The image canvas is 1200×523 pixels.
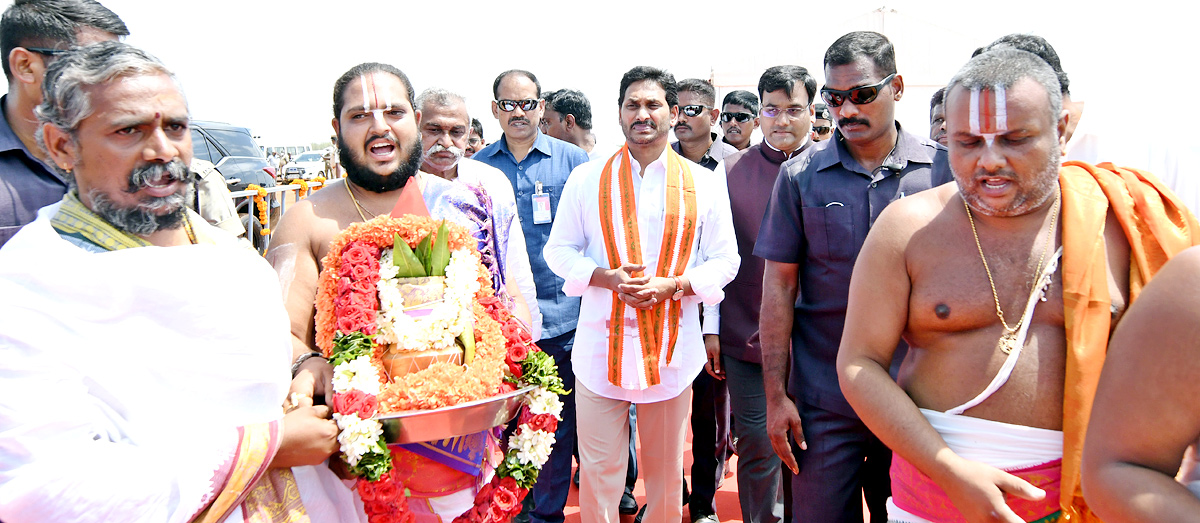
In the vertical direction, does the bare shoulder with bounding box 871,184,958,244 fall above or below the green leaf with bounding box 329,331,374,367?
above

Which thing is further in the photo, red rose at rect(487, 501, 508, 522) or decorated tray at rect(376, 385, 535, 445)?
red rose at rect(487, 501, 508, 522)

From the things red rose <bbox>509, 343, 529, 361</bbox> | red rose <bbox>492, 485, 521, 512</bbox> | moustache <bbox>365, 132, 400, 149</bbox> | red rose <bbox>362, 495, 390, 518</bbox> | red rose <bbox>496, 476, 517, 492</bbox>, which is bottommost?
red rose <bbox>492, 485, 521, 512</bbox>

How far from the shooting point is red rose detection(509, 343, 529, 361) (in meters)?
2.46

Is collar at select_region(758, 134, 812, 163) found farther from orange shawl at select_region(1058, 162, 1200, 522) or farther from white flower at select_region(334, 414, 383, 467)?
white flower at select_region(334, 414, 383, 467)

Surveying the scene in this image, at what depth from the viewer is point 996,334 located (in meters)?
2.13

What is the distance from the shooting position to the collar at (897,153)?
311cm

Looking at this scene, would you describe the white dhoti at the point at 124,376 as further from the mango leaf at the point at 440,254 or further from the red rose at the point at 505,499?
the red rose at the point at 505,499

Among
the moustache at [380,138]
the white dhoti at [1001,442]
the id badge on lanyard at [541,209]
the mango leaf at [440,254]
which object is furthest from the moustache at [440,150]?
the white dhoti at [1001,442]

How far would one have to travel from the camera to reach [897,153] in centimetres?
313

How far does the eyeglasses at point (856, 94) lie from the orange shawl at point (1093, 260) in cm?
107

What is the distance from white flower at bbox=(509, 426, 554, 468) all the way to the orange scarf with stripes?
1187mm

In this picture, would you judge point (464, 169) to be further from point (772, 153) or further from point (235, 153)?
point (235, 153)

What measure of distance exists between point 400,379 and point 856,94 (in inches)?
89.6

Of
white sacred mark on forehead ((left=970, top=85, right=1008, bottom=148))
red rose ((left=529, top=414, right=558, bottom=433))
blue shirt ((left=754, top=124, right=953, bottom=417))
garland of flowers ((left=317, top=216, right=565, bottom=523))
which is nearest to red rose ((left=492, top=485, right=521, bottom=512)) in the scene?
garland of flowers ((left=317, top=216, right=565, bottom=523))
